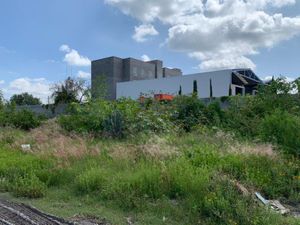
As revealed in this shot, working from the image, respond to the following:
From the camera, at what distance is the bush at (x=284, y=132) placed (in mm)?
7184

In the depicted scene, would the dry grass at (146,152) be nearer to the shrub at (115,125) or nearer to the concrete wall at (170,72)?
the shrub at (115,125)

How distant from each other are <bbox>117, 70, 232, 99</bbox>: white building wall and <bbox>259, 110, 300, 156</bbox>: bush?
3723 centimetres

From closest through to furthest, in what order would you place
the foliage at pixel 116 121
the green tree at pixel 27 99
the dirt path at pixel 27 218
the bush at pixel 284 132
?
the dirt path at pixel 27 218 < the bush at pixel 284 132 < the foliage at pixel 116 121 < the green tree at pixel 27 99

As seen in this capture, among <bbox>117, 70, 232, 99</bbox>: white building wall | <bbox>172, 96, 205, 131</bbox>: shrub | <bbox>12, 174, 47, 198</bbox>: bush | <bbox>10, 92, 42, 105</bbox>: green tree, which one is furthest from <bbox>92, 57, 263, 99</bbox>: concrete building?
<bbox>12, 174, 47, 198</bbox>: bush

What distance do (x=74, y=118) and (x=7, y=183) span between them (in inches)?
334

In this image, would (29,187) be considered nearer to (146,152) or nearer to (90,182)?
(90,182)

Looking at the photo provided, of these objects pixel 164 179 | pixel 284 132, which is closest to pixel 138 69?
pixel 284 132

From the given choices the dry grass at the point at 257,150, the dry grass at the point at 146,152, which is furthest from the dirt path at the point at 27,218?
the dry grass at the point at 257,150

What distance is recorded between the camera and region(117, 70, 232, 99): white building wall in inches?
2007

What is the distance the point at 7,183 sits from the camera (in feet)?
20.5

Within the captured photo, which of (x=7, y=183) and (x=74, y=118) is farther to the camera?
(x=74, y=118)

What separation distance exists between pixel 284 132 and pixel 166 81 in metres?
52.1

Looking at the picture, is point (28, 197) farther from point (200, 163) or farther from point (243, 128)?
point (243, 128)

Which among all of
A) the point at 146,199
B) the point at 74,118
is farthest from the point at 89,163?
the point at 74,118
